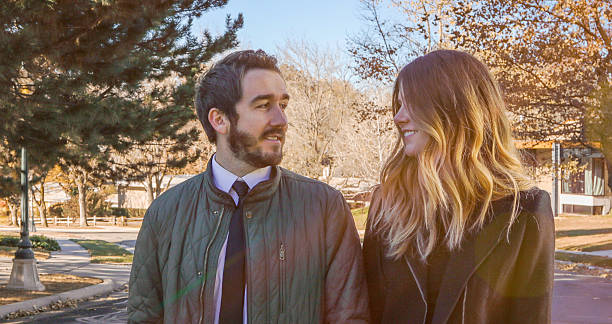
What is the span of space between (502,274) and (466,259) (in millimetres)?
150

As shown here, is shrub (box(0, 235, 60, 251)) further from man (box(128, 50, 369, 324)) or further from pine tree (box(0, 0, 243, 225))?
man (box(128, 50, 369, 324))

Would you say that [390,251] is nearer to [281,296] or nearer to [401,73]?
[281,296]

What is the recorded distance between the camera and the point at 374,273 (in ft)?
9.51

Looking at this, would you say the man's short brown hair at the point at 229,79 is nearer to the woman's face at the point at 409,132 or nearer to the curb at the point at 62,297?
the woman's face at the point at 409,132

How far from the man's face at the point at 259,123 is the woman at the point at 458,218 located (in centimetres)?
56

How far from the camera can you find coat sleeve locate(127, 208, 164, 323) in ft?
9.64

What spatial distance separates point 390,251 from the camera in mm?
2785

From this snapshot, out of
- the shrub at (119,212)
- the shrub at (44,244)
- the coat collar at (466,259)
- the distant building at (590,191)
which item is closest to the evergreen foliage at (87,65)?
the coat collar at (466,259)

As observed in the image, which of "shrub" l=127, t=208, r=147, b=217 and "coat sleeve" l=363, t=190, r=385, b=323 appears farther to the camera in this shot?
"shrub" l=127, t=208, r=147, b=217

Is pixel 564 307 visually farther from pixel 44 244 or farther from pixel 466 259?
pixel 44 244

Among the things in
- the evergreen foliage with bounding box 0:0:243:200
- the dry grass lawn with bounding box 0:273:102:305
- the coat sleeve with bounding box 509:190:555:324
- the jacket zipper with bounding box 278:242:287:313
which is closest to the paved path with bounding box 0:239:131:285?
the dry grass lawn with bounding box 0:273:102:305

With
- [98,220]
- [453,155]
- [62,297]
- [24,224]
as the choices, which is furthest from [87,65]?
[98,220]

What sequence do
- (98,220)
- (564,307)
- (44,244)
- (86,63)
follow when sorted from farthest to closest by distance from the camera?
1. (98,220)
2. (44,244)
3. (564,307)
4. (86,63)

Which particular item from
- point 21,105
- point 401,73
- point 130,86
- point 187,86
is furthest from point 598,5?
point 401,73
